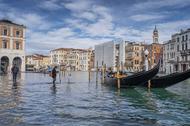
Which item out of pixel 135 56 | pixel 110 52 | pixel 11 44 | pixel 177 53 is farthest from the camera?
pixel 110 52

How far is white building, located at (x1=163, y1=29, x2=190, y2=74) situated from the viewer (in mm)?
56422

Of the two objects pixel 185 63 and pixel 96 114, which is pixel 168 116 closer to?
pixel 96 114

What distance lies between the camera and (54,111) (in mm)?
9422

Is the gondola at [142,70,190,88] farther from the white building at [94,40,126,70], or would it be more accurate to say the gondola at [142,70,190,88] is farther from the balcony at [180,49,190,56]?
the white building at [94,40,126,70]

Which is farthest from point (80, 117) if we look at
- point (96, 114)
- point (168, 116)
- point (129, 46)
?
point (129, 46)

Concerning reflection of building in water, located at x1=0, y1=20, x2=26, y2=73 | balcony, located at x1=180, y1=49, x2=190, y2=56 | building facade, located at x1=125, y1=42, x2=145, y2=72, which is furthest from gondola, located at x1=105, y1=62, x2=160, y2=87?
building facade, located at x1=125, y1=42, x2=145, y2=72

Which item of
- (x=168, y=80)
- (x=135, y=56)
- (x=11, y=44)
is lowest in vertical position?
(x=168, y=80)

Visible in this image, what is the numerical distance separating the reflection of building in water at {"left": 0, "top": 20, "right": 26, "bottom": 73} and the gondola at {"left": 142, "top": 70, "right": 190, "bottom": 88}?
31204 millimetres

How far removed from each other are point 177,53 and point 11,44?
30.0 meters

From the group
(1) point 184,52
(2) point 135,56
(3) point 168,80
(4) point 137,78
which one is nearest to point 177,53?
(1) point 184,52

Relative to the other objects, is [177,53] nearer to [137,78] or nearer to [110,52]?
[137,78]

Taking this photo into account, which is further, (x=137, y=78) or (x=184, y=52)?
(x=184, y=52)

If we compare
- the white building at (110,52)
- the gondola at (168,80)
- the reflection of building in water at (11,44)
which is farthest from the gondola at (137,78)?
the white building at (110,52)

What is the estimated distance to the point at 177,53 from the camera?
60531mm
